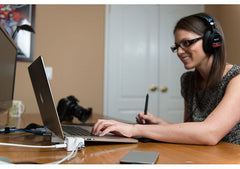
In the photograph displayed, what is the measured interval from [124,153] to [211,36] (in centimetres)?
71

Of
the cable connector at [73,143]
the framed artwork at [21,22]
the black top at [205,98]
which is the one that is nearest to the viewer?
the cable connector at [73,143]

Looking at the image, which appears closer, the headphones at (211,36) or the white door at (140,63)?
the headphones at (211,36)

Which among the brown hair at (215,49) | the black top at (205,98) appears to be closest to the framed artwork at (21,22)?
the black top at (205,98)

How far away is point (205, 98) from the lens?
1.26 meters

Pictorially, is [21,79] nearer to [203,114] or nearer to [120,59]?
[120,59]

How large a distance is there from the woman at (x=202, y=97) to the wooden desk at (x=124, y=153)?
0.04 m

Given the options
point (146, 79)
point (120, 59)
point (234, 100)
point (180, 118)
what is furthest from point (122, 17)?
point (234, 100)

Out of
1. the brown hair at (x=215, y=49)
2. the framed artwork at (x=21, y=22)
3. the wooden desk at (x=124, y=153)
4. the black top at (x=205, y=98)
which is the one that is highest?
the framed artwork at (x=21, y=22)

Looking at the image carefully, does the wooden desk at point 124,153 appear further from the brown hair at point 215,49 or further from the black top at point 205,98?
the brown hair at point 215,49

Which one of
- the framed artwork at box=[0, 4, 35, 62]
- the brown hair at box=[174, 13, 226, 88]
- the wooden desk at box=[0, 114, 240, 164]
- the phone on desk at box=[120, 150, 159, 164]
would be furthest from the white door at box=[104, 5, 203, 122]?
the phone on desk at box=[120, 150, 159, 164]

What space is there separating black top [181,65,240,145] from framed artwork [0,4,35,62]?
63.6 inches

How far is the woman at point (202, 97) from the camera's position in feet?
2.76

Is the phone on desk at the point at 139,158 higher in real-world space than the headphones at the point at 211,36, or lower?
lower

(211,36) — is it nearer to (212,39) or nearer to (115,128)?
(212,39)
